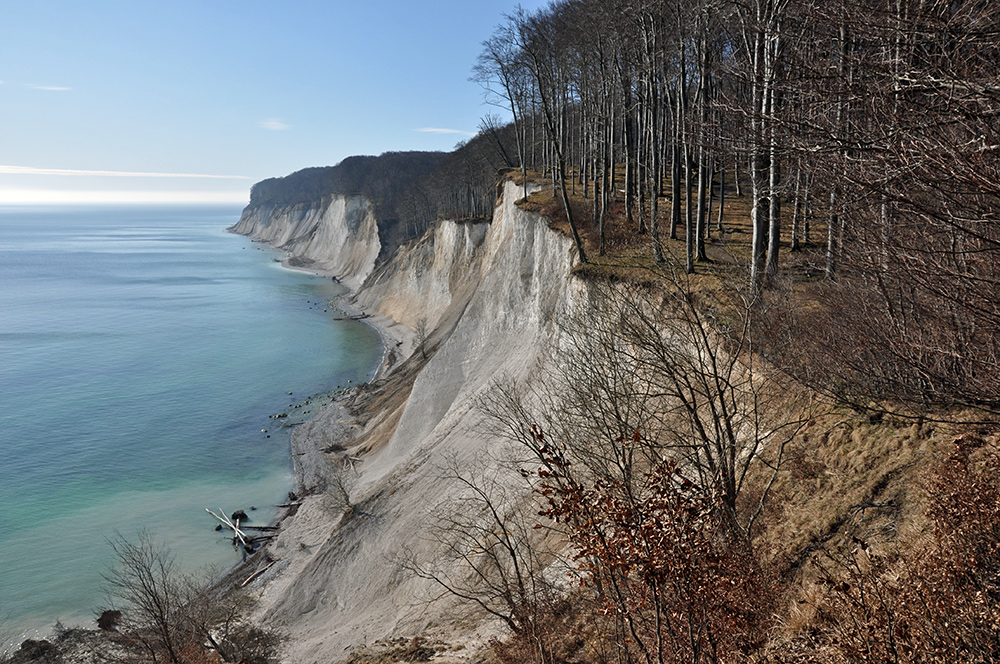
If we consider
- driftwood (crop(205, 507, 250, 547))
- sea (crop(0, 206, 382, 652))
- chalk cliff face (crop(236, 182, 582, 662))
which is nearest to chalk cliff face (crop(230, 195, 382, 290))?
sea (crop(0, 206, 382, 652))

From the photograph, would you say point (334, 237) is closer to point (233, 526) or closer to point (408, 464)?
→ point (233, 526)

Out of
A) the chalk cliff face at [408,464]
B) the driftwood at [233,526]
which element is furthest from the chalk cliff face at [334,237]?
the driftwood at [233,526]

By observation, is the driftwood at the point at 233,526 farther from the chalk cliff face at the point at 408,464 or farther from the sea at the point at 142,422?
the chalk cliff face at the point at 408,464

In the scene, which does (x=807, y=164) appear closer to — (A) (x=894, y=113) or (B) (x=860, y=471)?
(A) (x=894, y=113)

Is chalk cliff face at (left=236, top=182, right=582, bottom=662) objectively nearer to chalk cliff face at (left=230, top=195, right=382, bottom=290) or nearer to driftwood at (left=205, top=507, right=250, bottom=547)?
driftwood at (left=205, top=507, right=250, bottom=547)

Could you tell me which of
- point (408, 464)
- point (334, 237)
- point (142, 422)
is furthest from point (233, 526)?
point (334, 237)

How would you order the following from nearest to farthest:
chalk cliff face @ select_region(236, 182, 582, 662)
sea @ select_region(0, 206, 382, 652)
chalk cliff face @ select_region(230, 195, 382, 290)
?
chalk cliff face @ select_region(236, 182, 582, 662)
sea @ select_region(0, 206, 382, 652)
chalk cliff face @ select_region(230, 195, 382, 290)
